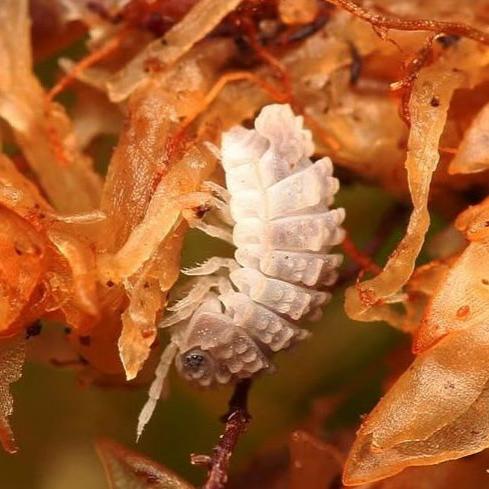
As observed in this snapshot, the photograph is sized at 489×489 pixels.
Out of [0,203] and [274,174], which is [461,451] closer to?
[274,174]

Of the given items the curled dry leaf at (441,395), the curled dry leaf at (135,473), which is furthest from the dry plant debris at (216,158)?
the curled dry leaf at (135,473)

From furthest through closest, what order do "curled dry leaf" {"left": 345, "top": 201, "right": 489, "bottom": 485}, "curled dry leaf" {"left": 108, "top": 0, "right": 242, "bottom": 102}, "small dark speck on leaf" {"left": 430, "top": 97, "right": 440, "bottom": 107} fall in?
1. "curled dry leaf" {"left": 108, "top": 0, "right": 242, "bottom": 102}
2. "small dark speck on leaf" {"left": 430, "top": 97, "right": 440, "bottom": 107}
3. "curled dry leaf" {"left": 345, "top": 201, "right": 489, "bottom": 485}

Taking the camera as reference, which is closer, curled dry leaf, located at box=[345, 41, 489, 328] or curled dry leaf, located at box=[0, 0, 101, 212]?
curled dry leaf, located at box=[345, 41, 489, 328]

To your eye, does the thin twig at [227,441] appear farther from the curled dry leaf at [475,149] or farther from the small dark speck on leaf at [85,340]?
the curled dry leaf at [475,149]

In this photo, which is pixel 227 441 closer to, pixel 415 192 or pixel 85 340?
pixel 85 340

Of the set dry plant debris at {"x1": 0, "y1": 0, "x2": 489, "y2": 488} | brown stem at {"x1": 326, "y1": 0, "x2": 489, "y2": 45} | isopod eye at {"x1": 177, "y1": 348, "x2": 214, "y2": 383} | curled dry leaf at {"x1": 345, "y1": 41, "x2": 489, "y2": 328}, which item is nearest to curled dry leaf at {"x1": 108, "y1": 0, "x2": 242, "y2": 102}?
dry plant debris at {"x1": 0, "y1": 0, "x2": 489, "y2": 488}

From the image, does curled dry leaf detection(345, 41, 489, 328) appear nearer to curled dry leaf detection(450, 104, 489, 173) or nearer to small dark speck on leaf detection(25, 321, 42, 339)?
curled dry leaf detection(450, 104, 489, 173)

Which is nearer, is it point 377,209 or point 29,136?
point 29,136

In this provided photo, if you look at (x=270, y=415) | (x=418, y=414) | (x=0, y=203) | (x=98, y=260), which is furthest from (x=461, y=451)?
(x=270, y=415)
